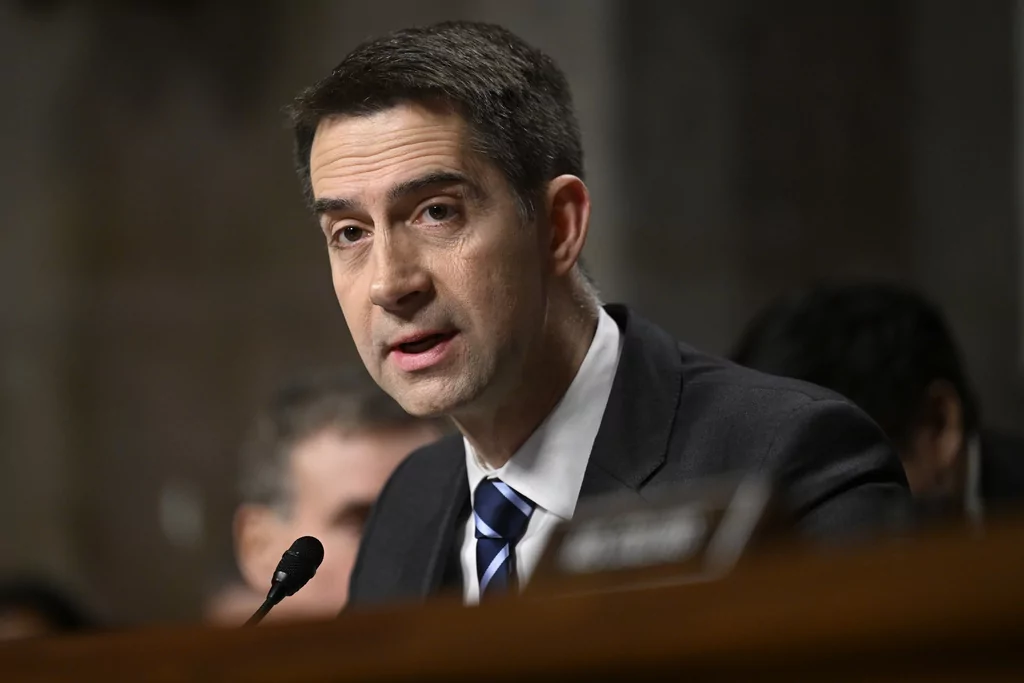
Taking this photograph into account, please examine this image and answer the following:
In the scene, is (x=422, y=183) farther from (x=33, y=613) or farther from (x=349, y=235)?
(x=33, y=613)

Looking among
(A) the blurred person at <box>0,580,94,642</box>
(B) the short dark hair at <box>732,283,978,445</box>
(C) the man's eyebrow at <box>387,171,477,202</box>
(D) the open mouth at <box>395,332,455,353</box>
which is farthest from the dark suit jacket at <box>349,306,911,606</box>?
(A) the blurred person at <box>0,580,94,642</box>

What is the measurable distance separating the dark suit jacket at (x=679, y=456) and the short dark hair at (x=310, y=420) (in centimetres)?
60

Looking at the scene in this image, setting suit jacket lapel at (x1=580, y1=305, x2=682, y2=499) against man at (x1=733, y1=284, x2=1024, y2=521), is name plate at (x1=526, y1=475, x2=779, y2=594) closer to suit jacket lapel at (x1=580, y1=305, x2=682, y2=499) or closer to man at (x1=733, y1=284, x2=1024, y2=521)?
suit jacket lapel at (x1=580, y1=305, x2=682, y2=499)

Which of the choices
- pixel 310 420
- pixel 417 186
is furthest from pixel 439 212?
pixel 310 420

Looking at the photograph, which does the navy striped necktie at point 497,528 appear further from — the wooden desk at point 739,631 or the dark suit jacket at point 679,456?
the wooden desk at point 739,631

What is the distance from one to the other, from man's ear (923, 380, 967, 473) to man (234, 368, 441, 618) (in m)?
0.98

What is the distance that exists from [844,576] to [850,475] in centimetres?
90

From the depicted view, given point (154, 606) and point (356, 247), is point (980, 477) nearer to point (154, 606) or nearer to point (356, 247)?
point (356, 247)

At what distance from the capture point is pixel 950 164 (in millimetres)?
4031

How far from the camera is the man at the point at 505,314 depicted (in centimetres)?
185

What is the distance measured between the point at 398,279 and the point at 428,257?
0.06 meters

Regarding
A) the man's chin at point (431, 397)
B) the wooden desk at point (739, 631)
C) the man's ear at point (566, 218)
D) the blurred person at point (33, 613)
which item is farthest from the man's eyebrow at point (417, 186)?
the blurred person at point (33, 613)

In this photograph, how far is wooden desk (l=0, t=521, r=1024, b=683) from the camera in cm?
79

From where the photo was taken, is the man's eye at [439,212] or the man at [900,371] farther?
the man at [900,371]
